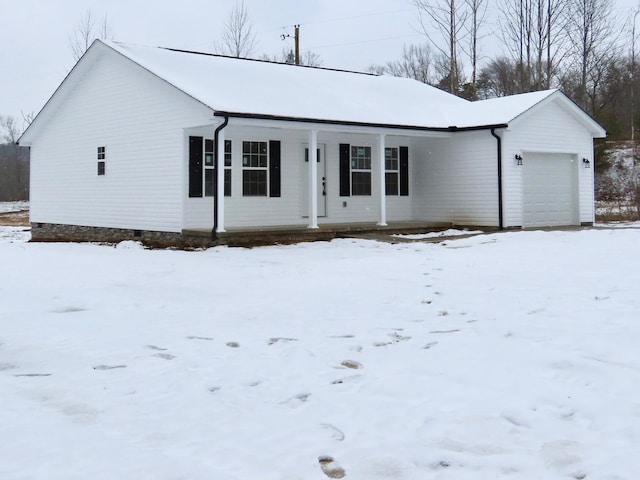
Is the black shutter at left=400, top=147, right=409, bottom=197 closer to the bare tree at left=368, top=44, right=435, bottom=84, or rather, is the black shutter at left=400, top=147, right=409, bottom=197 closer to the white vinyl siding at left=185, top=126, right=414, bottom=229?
the white vinyl siding at left=185, top=126, right=414, bottom=229

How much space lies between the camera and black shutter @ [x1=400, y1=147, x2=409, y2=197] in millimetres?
18375

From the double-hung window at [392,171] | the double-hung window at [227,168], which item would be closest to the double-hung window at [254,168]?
the double-hung window at [227,168]

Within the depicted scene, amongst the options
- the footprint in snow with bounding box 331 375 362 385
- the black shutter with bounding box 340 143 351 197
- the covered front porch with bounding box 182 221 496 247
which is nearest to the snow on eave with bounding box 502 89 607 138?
the covered front porch with bounding box 182 221 496 247

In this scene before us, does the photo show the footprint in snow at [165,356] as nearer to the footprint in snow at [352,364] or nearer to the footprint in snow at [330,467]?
the footprint in snow at [352,364]

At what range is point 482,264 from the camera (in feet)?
30.8

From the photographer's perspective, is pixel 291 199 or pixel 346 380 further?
pixel 291 199

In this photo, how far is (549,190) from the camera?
58.2ft

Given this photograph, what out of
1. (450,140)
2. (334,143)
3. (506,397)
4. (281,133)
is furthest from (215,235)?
(506,397)

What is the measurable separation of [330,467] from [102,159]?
1507 centimetres

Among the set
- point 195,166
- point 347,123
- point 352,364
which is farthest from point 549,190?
point 352,364

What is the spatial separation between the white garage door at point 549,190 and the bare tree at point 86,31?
24294 mm

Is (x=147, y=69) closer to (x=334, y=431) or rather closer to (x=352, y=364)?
(x=352, y=364)

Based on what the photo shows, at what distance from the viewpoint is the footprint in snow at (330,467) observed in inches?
122

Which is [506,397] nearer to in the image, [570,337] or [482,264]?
[570,337]
